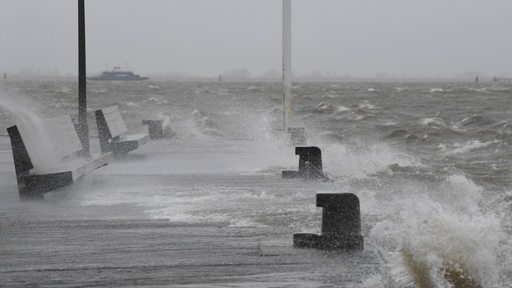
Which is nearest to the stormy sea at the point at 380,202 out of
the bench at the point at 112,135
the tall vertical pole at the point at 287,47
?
the bench at the point at 112,135

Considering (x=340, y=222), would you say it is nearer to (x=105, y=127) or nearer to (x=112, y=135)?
(x=105, y=127)

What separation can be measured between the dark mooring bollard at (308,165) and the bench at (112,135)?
391cm

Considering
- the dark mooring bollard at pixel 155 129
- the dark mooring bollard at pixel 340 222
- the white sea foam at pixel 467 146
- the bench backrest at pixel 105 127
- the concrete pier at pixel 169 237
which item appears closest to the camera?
the concrete pier at pixel 169 237

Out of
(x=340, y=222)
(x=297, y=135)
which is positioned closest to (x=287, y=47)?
(x=297, y=135)

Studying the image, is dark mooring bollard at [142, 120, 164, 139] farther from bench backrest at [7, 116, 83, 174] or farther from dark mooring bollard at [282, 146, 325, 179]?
dark mooring bollard at [282, 146, 325, 179]

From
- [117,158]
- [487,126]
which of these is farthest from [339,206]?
[487,126]

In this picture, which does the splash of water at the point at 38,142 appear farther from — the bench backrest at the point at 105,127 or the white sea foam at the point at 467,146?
the white sea foam at the point at 467,146

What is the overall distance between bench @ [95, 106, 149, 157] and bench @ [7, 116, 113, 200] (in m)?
2.30

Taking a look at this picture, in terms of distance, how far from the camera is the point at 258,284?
4871 millimetres

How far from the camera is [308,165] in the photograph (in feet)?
32.6

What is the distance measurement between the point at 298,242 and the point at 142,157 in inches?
306

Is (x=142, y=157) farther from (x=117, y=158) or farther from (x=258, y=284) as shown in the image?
(x=258, y=284)

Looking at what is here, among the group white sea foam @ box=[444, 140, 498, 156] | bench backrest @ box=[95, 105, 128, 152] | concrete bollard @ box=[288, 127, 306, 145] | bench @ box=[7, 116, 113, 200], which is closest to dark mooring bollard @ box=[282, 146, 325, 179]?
bench @ box=[7, 116, 113, 200]

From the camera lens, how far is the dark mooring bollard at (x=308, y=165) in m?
9.84
